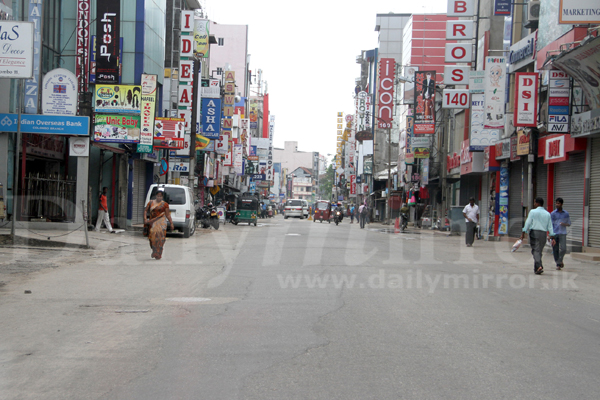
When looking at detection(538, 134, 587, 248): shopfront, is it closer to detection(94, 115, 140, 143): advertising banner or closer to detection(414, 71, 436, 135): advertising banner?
detection(94, 115, 140, 143): advertising banner

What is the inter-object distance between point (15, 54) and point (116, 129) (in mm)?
7537

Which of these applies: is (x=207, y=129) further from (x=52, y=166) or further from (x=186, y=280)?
(x=186, y=280)

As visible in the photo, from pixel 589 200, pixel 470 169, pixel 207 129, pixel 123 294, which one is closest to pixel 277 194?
pixel 207 129

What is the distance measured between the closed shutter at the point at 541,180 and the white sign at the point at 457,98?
804 cm

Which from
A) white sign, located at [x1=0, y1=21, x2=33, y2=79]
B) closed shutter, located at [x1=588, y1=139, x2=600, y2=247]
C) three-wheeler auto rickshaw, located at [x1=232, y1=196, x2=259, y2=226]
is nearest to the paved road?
white sign, located at [x1=0, y1=21, x2=33, y2=79]

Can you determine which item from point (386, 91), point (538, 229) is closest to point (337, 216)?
point (386, 91)

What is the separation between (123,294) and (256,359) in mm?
4513

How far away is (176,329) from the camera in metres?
6.69

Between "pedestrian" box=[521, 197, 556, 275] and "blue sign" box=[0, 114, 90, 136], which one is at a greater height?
"blue sign" box=[0, 114, 90, 136]

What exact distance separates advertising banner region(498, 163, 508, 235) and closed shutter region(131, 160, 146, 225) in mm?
16824

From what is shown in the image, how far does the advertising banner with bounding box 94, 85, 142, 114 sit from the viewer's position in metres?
21.9

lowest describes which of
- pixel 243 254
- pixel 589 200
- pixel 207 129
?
pixel 243 254

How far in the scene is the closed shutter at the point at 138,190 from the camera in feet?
97.7

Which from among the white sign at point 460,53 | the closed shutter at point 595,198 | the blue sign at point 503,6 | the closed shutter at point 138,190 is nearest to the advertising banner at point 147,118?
the closed shutter at point 138,190
